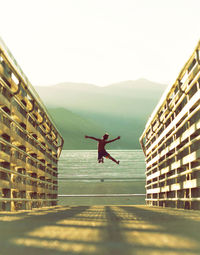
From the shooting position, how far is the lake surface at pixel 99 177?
42156 mm

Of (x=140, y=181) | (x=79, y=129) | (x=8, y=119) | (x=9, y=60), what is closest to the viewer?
(x=9, y=60)

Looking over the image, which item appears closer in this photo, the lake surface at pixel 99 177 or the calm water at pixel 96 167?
the lake surface at pixel 99 177

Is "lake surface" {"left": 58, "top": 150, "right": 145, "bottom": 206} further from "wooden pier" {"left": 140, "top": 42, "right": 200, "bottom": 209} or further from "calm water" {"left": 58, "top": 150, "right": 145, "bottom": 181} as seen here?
"wooden pier" {"left": 140, "top": 42, "right": 200, "bottom": 209}

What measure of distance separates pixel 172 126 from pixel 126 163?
3703 centimetres

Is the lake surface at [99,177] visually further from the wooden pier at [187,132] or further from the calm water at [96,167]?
the wooden pier at [187,132]

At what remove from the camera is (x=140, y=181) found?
46.0m

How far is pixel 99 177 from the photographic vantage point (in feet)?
156

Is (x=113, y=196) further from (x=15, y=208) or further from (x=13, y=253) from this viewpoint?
(x=13, y=253)

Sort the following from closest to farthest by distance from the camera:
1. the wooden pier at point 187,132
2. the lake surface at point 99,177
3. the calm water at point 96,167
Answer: the wooden pier at point 187,132 → the lake surface at point 99,177 → the calm water at point 96,167

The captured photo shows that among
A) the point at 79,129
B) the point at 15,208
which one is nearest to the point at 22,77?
the point at 15,208

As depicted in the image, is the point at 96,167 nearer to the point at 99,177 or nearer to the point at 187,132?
the point at 99,177

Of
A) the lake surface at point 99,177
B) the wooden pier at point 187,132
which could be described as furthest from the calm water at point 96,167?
the wooden pier at point 187,132

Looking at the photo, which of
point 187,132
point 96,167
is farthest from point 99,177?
point 187,132

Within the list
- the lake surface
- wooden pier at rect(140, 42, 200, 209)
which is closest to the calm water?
the lake surface
